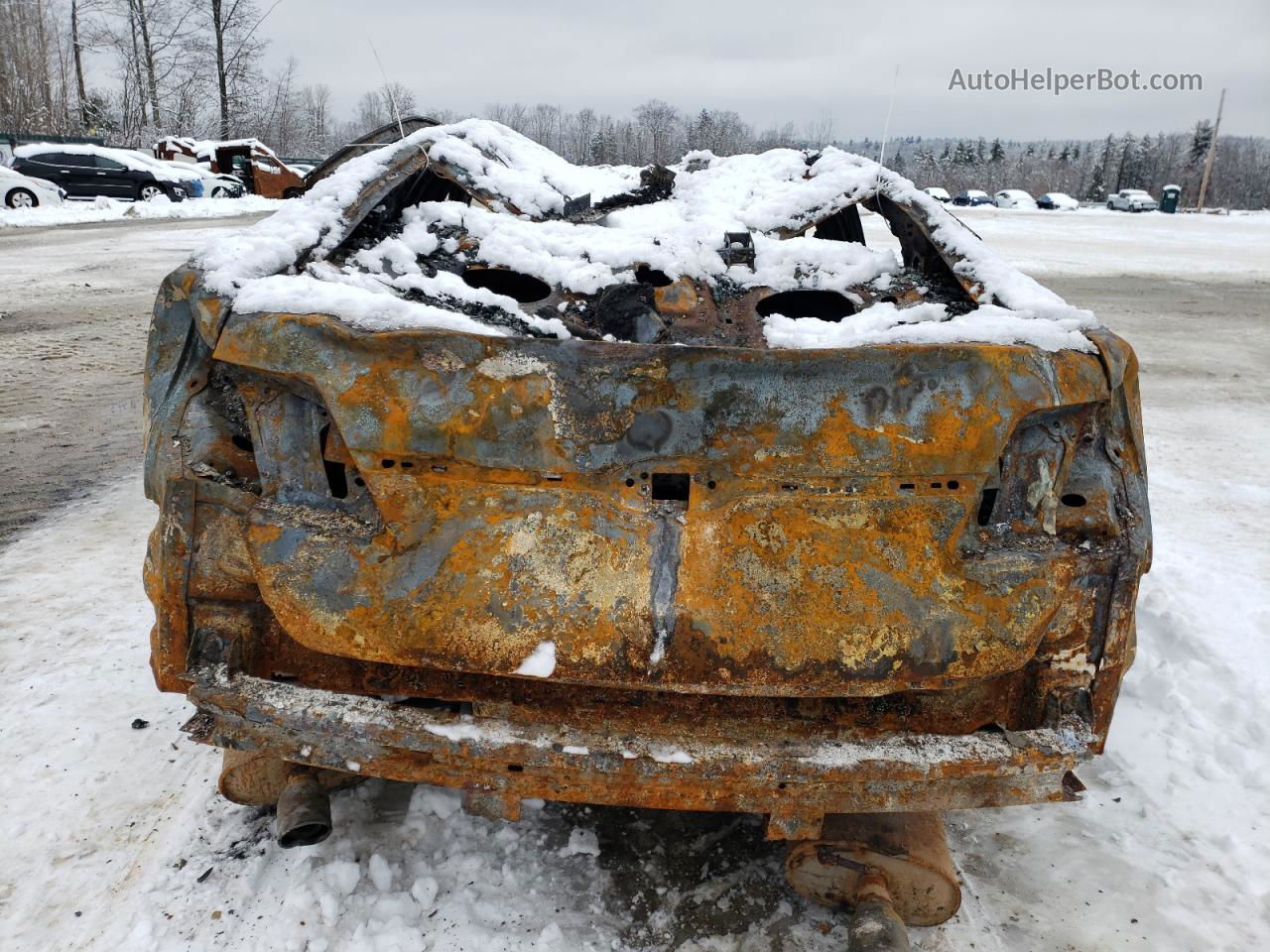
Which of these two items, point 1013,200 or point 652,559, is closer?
point 652,559

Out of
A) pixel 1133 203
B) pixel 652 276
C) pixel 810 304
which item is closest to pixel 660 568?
pixel 652 276

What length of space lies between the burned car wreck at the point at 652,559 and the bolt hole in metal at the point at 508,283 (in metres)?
0.76

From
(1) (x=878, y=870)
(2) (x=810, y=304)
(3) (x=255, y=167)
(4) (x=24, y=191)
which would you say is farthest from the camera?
(3) (x=255, y=167)

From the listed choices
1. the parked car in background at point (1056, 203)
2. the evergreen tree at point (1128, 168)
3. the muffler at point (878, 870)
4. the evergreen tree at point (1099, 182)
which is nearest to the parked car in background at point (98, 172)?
the muffler at point (878, 870)

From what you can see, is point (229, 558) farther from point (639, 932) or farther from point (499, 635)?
point (639, 932)

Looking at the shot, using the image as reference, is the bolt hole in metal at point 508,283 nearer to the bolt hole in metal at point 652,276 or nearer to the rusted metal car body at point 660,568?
the bolt hole in metal at point 652,276

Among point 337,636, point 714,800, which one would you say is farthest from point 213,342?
point 714,800

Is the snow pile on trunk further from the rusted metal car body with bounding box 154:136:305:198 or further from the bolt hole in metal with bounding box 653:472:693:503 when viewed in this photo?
the rusted metal car body with bounding box 154:136:305:198

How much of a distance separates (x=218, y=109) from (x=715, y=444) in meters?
45.8

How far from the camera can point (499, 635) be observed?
5.69 ft

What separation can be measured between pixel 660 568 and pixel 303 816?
102 centimetres

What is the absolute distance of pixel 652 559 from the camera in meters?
1.75

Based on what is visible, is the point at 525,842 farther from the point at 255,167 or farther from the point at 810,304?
the point at 255,167

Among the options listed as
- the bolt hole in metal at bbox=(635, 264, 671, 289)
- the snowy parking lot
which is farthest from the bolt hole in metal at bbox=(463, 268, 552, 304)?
the snowy parking lot
